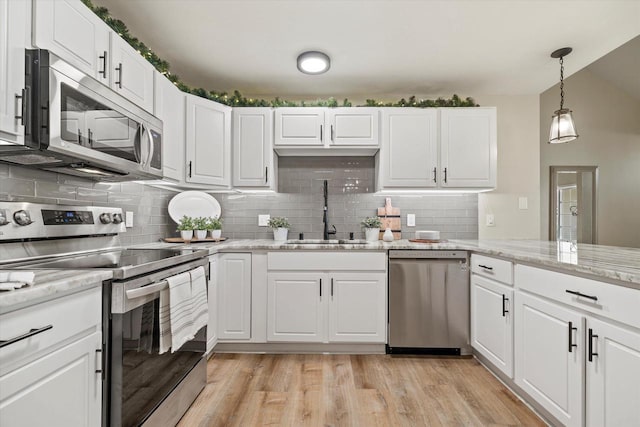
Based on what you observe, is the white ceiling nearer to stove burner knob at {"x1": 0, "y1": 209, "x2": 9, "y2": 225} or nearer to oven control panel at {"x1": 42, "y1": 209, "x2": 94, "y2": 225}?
oven control panel at {"x1": 42, "y1": 209, "x2": 94, "y2": 225}

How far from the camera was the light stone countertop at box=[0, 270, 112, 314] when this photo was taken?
2.82 feet

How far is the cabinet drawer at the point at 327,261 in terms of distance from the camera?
8.80 ft

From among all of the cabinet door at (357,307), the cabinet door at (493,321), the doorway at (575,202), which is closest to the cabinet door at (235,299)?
the cabinet door at (357,307)

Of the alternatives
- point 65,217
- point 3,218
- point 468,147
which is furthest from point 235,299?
point 468,147

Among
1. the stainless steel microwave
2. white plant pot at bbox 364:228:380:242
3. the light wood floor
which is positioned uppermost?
the stainless steel microwave

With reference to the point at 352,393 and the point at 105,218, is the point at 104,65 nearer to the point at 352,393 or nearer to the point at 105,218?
the point at 105,218

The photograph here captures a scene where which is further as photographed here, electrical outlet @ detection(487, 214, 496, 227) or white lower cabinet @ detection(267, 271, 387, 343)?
electrical outlet @ detection(487, 214, 496, 227)

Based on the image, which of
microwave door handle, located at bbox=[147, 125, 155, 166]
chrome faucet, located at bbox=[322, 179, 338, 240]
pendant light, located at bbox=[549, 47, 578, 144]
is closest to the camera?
microwave door handle, located at bbox=[147, 125, 155, 166]

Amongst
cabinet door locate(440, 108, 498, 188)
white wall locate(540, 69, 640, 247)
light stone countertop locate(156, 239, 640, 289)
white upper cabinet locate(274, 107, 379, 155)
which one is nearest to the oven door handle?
light stone countertop locate(156, 239, 640, 289)

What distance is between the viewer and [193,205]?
3.13 metres

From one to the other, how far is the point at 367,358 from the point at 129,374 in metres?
1.82

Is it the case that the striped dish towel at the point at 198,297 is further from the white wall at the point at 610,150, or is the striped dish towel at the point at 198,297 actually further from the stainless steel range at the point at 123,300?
the white wall at the point at 610,150

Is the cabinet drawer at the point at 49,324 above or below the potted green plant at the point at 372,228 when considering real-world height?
below

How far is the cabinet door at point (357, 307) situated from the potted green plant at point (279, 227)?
71 cm
